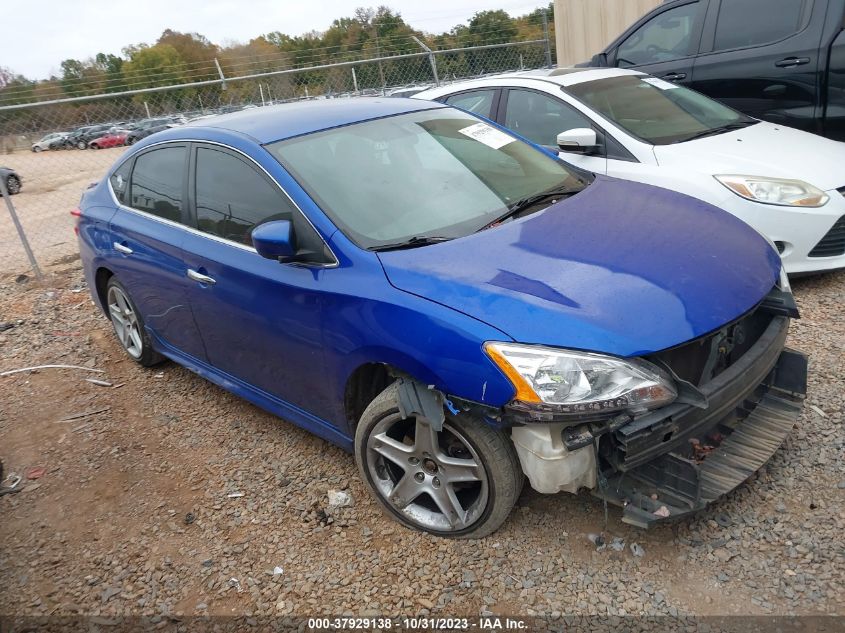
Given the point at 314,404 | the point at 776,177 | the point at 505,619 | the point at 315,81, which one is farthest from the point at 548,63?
the point at 505,619

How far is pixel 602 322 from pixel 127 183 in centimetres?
333

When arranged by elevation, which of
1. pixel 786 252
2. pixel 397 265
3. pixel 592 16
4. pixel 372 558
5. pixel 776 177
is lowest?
pixel 372 558

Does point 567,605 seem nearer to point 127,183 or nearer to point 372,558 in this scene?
point 372,558

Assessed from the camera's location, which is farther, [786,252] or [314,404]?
[786,252]

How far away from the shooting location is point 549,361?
2.22 metres

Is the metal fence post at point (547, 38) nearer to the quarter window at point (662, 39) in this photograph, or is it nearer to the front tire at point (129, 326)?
the quarter window at point (662, 39)

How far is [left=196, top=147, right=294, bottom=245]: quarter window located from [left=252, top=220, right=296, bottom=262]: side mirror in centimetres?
16

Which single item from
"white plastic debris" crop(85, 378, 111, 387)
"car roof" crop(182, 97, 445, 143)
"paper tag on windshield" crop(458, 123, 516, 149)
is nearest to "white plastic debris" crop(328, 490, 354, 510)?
"car roof" crop(182, 97, 445, 143)

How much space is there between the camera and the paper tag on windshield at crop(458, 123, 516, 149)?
3.55 meters

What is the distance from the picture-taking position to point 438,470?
8.59 feet

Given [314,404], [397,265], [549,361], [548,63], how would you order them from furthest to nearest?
1. [548,63]
2. [314,404]
3. [397,265]
4. [549,361]

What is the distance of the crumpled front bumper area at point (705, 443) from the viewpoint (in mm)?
2248

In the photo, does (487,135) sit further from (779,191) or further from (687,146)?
(779,191)

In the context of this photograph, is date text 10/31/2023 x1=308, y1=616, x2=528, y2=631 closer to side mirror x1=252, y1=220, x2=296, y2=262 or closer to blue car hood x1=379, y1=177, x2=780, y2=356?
blue car hood x1=379, y1=177, x2=780, y2=356
